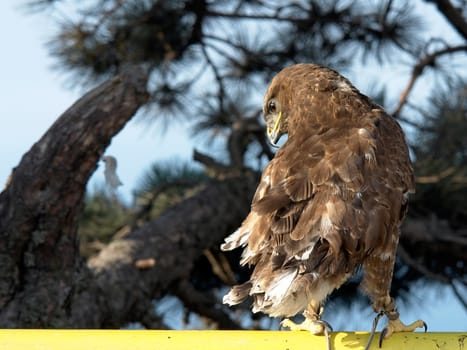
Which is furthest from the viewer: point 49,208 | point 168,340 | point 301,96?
point 49,208

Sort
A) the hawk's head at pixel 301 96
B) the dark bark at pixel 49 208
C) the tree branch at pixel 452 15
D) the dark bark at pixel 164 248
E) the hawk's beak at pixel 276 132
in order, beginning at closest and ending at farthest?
the hawk's head at pixel 301 96 → the hawk's beak at pixel 276 132 → the dark bark at pixel 49 208 → the dark bark at pixel 164 248 → the tree branch at pixel 452 15

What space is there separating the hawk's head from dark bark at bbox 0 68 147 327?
17.2 inches

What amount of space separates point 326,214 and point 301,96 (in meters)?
0.43

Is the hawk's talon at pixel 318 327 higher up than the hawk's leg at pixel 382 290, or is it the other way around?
the hawk's leg at pixel 382 290

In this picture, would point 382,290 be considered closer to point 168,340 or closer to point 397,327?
point 397,327

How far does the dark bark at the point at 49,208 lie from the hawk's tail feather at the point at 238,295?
0.86 metres

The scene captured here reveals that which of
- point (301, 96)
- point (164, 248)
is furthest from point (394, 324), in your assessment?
point (164, 248)

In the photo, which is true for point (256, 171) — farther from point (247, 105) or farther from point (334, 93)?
point (334, 93)

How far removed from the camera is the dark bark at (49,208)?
2000 mm

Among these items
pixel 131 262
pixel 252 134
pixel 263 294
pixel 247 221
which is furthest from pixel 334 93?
pixel 252 134

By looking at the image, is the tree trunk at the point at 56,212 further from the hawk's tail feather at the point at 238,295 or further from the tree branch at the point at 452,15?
the tree branch at the point at 452,15

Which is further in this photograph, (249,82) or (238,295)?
(249,82)

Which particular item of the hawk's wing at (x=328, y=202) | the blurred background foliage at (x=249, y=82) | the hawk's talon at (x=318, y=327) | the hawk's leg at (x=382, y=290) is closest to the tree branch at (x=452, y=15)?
the blurred background foliage at (x=249, y=82)

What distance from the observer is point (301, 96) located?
1.68 metres
